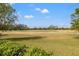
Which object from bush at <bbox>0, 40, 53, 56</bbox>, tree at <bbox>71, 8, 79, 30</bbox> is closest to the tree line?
tree at <bbox>71, 8, 79, 30</bbox>

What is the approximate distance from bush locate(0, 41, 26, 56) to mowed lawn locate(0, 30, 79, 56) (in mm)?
48

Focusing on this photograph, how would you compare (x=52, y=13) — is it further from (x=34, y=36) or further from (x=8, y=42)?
(x=8, y=42)

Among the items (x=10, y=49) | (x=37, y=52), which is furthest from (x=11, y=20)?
(x=37, y=52)

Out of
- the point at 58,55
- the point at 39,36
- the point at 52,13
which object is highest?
the point at 52,13

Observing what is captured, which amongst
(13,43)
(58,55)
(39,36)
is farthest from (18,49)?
(58,55)

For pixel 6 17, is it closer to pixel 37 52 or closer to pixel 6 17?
pixel 6 17

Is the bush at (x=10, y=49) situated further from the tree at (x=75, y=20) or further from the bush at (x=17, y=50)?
the tree at (x=75, y=20)

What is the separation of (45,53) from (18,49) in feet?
0.85

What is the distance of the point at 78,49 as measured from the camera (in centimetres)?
227

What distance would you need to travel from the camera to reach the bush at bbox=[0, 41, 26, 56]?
230 centimetres

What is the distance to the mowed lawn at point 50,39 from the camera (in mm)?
2297

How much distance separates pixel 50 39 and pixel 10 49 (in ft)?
1.29

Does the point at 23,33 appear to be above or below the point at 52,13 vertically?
below

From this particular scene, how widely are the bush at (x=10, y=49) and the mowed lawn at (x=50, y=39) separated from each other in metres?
0.05
